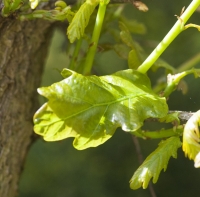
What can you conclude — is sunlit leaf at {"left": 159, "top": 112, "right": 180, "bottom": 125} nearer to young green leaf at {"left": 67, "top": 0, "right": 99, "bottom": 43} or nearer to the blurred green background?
young green leaf at {"left": 67, "top": 0, "right": 99, "bottom": 43}

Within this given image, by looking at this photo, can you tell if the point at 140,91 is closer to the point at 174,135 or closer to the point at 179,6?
the point at 174,135

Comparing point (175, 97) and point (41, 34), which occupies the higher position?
point (41, 34)

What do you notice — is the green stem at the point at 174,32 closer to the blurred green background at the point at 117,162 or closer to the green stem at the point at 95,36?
the green stem at the point at 95,36

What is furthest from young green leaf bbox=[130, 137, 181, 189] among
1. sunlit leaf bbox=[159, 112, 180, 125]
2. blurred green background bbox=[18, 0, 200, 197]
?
blurred green background bbox=[18, 0, 200, 197]

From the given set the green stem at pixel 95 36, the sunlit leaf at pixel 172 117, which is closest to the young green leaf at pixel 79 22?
the green stem at pixel 95 36

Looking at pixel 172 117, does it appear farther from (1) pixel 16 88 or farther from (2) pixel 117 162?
(2) pixel 117 162

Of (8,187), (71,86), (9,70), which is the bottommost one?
(8,187)

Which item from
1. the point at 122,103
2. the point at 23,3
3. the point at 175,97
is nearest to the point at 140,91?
the point at 122,103
